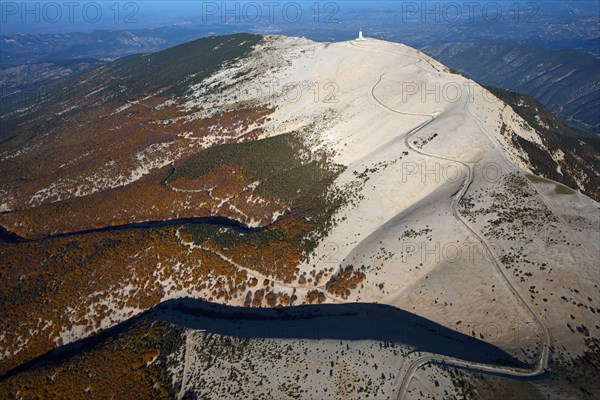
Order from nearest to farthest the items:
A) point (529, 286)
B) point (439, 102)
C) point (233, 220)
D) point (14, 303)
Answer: point (529, 286) < point (14, 303) < point (233, 220) < point (439, 102)

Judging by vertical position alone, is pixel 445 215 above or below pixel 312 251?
above

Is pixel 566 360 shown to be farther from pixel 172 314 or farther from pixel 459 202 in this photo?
pixel 172 314

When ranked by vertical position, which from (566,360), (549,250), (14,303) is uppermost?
(549,250)

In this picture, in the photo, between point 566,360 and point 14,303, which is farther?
point 14,303

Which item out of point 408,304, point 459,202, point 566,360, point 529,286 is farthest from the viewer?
point 459,202

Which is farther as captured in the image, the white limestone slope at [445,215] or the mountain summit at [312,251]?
the white limestone slope at [445,215]

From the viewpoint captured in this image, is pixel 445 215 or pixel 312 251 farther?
pixel 312 251

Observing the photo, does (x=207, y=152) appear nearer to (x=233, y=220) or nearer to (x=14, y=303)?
(x=233, y=220)

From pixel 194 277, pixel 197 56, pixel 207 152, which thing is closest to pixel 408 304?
pixel 194 277

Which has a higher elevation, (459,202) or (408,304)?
(459,202)

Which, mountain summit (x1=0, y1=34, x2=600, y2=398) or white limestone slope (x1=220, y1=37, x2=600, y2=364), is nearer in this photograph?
mountain summit (x1=0, y1=34, x2=600, y2=398)
